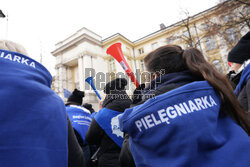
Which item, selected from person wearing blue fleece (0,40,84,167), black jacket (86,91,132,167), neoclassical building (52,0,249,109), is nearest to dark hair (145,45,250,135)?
person wearing blue fleece (0,40,84,167)

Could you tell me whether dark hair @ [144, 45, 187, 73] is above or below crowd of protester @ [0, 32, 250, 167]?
above

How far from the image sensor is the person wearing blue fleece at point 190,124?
807mm

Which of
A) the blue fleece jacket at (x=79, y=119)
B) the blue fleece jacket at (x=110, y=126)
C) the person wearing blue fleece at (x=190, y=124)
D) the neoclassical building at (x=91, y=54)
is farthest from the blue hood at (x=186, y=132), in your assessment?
the neoclassical building at (x=91, y=54)

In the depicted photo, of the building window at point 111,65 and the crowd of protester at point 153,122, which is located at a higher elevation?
the building window at point 111,65

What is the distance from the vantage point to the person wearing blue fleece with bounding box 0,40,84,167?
0.75 m

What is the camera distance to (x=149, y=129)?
927 mm

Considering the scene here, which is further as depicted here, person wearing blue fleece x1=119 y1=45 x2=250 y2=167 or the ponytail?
the ponytail

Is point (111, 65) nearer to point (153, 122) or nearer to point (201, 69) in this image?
point (201, 69)

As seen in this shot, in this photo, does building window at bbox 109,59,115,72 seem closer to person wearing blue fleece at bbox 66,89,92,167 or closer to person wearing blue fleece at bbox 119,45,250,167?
person wearing blue fleece at bbox 66,89,92,167

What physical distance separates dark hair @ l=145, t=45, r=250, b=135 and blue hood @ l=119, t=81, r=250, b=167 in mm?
74

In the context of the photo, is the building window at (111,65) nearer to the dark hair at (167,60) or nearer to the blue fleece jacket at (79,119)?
the blue fleece jacket at (79,119)

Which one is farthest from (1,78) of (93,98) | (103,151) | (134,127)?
(93,98)

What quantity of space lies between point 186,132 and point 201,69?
52 cm

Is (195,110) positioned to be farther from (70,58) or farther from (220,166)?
(70,58)
